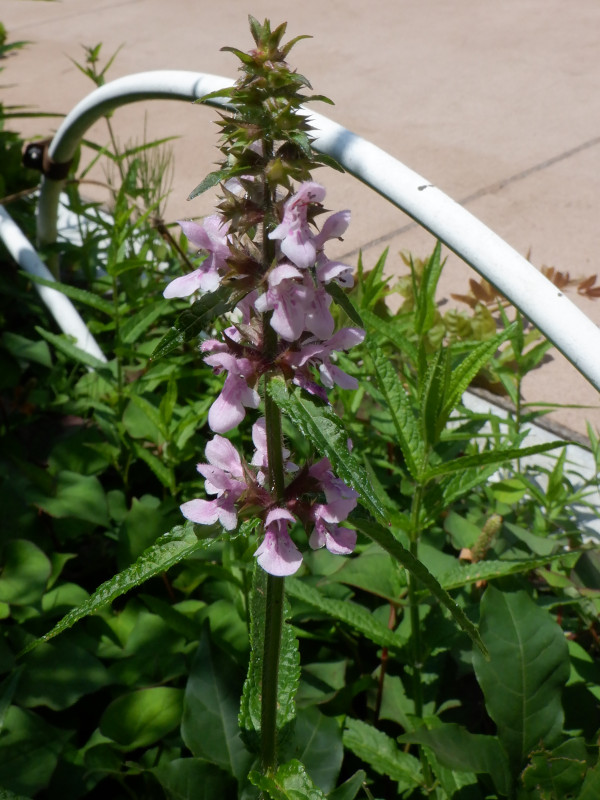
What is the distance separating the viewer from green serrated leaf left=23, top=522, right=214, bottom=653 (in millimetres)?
904

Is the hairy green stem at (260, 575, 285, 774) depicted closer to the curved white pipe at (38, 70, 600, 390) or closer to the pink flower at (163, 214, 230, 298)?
the pink flower at (163, 214, 230, 298)

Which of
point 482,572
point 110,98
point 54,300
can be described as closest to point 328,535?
point 482,572

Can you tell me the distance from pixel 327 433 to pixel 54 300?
1817mm

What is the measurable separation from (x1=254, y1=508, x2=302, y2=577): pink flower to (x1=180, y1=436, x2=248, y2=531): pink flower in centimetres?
5

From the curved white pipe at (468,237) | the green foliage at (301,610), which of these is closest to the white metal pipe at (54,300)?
the green foliage at (301,610)

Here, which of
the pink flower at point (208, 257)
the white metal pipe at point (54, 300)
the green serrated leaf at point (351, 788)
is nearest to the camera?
the pink flower at point (208, 257)

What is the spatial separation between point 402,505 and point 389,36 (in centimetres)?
458

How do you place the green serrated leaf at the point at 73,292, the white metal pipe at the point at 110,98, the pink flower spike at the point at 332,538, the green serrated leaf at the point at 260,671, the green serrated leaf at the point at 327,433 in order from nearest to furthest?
the green serrated leaf at the point at 327,433
the pink flower spike at the point at 332,538
the green serrated leaf at the point at 260,671
the white metal pipe at the point at 110,98
the green serrated leaf at the point at 73,292

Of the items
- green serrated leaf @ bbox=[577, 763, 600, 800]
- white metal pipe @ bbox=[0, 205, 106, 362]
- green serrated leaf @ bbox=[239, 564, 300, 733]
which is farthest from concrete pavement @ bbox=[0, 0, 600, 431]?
green serrated leaf @ bbox=[239, 564, 300, 733]

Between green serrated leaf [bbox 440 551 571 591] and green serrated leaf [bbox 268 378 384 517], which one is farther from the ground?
green serrated leaf [bbox 268 378 384 517]

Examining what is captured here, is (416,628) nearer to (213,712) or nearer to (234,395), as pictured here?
(213,712)

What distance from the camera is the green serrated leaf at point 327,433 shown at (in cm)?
81

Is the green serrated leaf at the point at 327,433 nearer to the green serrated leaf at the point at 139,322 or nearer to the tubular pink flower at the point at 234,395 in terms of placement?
Result: the tubular pink flower at the point at 234,395

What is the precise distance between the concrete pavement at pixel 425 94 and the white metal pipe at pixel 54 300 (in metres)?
1.06
